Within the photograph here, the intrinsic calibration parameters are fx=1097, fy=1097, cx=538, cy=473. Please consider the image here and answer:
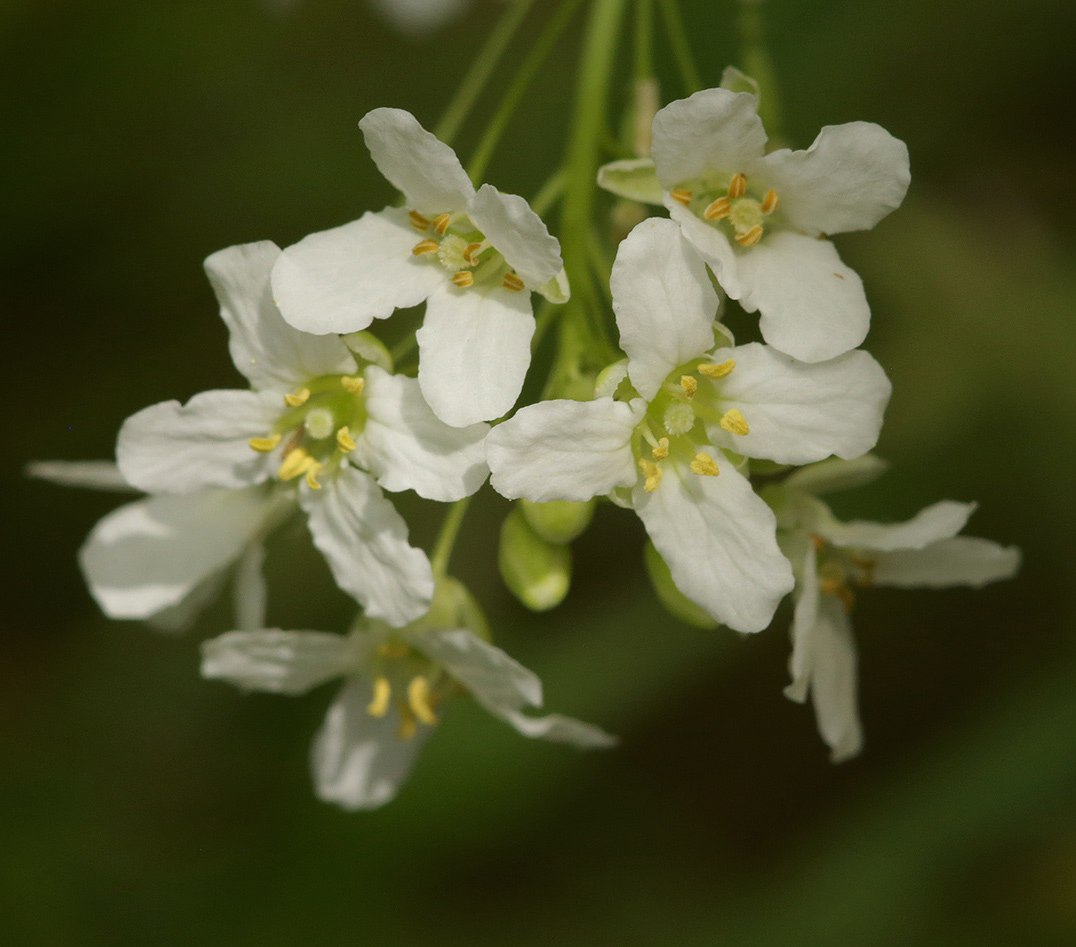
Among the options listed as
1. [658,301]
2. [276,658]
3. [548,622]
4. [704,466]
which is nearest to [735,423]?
[704,466]

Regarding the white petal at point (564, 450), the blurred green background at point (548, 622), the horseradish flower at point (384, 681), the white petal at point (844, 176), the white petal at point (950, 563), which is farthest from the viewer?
the blurred green background at point (548, 622)

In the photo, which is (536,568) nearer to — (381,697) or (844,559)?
(381,697)

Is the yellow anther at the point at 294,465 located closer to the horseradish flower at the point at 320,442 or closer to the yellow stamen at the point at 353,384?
the horseradish flower at the point at 320,442

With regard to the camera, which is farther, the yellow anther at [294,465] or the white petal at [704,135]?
the yellow anther at [294,465]

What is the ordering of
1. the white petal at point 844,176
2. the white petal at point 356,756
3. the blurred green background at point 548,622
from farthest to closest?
the blurred green background at point 548,622 < the white petal at point 356,756 < the white petal at point 844,176

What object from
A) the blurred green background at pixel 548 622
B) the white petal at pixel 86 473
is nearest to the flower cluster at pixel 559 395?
the white petal at pixel 86 473

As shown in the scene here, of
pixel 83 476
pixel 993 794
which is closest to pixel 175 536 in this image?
pixel 83 476

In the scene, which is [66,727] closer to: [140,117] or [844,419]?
[140,117]
